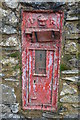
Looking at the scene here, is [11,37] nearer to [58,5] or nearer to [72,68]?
[58,5]

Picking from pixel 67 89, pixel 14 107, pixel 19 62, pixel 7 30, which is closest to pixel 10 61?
pixel 19 62

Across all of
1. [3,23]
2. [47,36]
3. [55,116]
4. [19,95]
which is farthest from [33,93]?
[3,23]

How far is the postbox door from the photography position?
4.03 feet

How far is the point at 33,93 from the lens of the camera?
4.28 feet

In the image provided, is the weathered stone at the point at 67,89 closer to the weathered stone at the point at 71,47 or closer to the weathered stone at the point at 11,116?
the weathered stone at the point at 71,47

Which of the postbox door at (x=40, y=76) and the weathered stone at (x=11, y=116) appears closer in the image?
the postbox door at (x=40, y=76)

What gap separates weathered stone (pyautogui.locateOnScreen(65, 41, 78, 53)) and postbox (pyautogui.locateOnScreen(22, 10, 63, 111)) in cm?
6

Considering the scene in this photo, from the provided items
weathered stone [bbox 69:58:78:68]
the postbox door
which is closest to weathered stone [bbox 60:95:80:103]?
the postbox door

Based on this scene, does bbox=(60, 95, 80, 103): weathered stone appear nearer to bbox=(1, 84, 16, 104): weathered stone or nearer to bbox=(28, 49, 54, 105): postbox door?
bbox=(28, 49, 54, 105): postbox door

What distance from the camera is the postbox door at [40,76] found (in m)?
1.23

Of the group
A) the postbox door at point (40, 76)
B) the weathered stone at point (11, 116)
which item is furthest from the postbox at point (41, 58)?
the weathered stone at point (11, 116)

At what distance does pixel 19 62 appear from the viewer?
1229mm

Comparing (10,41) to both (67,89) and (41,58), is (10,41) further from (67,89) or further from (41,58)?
(67,89)

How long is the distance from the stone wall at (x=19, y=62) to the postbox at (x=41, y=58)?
0.04m
